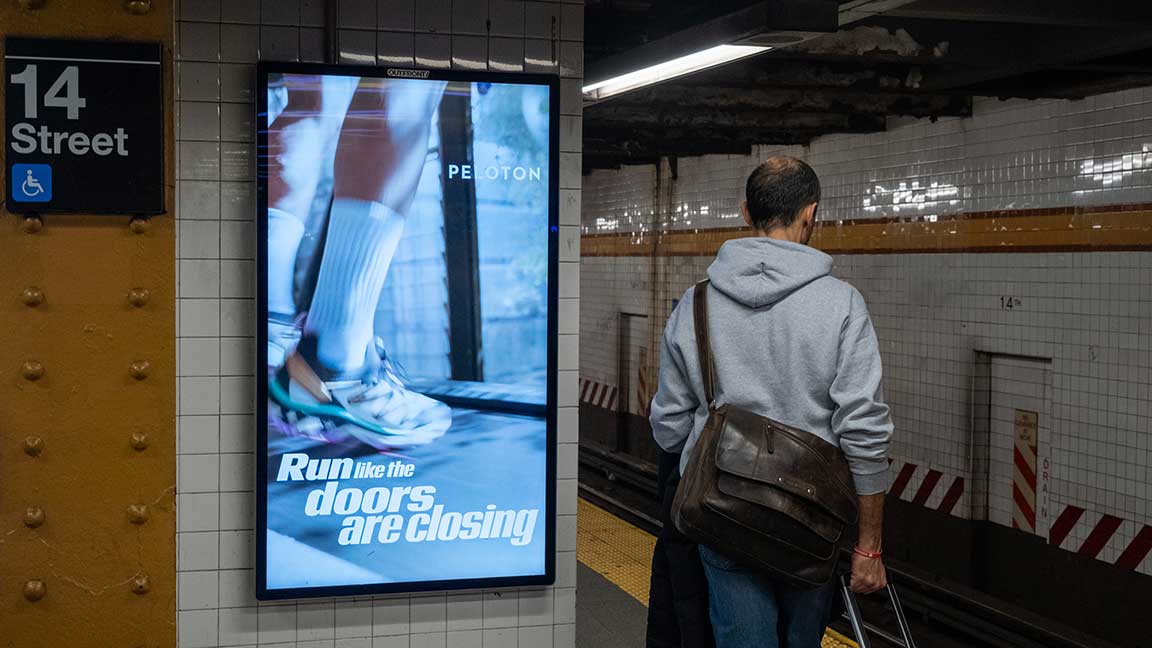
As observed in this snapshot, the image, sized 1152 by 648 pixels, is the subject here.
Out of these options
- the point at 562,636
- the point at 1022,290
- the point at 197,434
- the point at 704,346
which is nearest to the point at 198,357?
the point at 197,434

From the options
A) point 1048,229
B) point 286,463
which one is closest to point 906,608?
point 1048,229

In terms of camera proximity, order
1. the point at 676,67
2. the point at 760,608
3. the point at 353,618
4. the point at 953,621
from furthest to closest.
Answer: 1. the point at 953,621
2. the point at 676,67
3. the point at 353,618
4. the point at 760,608

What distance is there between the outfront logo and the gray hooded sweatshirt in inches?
55.9

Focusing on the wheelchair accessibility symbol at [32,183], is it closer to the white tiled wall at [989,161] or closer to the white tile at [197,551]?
the white tile at [197,551]

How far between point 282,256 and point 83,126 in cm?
75

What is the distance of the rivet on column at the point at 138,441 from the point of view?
383cm

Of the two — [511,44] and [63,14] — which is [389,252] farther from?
[63,14]

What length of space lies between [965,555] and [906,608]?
30.0 inches

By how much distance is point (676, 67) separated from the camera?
5000 mm

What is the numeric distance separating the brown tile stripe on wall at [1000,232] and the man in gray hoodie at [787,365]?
5.19 meters

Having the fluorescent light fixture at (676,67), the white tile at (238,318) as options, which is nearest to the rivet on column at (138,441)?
the white tile at (238,318)

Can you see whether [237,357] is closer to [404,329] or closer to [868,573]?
[404,329]

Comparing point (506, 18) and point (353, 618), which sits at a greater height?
point (506, 18)

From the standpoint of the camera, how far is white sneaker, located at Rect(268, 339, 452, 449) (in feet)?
12.7
